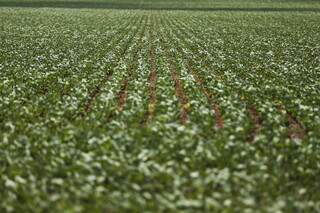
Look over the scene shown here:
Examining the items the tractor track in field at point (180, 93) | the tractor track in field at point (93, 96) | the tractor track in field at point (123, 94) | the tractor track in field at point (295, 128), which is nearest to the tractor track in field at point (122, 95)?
the tractor track in field at point (123, 94)

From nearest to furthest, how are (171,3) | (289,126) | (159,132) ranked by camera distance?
(159,132), (289,126), (171,3)

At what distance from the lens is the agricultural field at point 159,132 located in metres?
7.73

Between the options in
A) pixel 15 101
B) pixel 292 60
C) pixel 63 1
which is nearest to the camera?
pixel 15 101

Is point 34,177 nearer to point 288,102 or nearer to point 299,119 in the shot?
point 299,119

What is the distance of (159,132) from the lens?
10.6 m

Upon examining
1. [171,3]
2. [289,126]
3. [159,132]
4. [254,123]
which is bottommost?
[171,3]

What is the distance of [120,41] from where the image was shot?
32406mm

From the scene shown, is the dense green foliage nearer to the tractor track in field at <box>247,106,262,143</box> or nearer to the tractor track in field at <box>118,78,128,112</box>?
the tractor track in field at <box>118,78,128,112</box>

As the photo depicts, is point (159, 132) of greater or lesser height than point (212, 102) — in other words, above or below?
above

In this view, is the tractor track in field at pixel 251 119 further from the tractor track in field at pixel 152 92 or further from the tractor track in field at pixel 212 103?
the tractor track in field at pixel 152 92

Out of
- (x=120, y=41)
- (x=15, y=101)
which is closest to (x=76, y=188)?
(x=15, y=101)

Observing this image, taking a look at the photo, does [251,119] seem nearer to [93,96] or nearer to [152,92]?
[152,92]

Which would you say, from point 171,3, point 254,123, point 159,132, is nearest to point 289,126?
point 254,123

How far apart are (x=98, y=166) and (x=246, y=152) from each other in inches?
121
